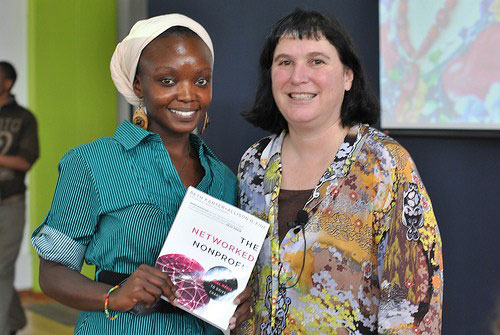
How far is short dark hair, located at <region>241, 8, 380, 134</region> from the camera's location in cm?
193

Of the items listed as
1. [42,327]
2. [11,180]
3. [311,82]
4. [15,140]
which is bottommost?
[42,327]

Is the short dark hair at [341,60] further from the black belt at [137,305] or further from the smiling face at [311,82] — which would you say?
the black belt at [137,305]

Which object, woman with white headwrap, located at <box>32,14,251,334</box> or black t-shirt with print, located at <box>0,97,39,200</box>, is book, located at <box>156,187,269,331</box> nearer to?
woman with white headwrap, located at <box>32,14,251,334</box>

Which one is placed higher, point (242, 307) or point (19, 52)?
point (19, 52)

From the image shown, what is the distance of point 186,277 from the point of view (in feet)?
5.57

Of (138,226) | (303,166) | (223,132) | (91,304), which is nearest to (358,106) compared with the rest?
(303,166)

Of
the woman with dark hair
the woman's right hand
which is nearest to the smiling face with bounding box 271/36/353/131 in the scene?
the woman with dark hair

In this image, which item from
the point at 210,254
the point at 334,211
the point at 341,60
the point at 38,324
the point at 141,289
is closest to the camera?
the point at 141,289

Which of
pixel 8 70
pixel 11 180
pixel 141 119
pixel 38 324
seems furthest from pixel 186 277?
pixel 38 324

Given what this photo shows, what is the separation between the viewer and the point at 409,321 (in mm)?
1734

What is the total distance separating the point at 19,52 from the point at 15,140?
665mm

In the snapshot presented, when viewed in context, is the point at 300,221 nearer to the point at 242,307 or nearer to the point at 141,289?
the point at 242,307

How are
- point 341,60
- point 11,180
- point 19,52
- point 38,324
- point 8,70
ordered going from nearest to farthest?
point 341,60
point 11,180
point 8,70
point 19,52
point 38,324

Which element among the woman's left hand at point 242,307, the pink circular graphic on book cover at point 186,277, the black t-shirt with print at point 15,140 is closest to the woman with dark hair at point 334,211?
the woman's left hand at point 242,307
